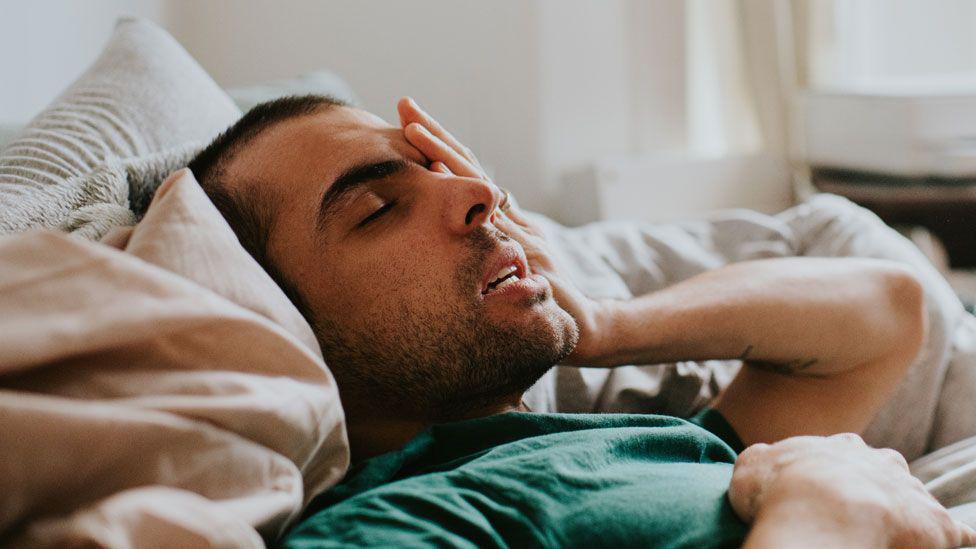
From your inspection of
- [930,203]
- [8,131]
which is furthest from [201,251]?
[930,203]

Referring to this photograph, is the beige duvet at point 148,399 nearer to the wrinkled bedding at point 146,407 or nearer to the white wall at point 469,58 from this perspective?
the wrinkled bedding at point 146,407

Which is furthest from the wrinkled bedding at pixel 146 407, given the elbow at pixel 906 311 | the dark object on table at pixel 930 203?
the dark object on table at pixel 930 203

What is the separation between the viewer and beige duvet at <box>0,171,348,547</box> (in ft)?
1.75

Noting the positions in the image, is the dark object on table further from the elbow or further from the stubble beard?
the stubble beard

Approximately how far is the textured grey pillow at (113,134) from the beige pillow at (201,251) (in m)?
0.17

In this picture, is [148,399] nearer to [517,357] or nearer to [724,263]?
[517,357]

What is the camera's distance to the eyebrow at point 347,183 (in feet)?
3.27

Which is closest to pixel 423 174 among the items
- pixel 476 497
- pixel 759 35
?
pixel 476 497

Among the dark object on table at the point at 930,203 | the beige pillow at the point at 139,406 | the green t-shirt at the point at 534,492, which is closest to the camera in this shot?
the beige pillow at the point at 139,406

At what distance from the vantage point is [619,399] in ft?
4.09

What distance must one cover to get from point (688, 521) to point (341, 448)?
28 cm

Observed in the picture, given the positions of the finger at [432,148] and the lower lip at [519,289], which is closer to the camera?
the lower lip at [519,289]

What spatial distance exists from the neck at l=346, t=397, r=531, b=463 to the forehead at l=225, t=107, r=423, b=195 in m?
0.25

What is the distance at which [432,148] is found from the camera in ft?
3.54
